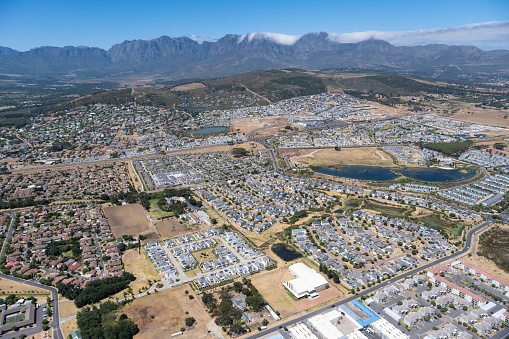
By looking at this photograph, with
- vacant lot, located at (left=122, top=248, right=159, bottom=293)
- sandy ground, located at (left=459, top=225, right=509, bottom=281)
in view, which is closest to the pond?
vacant lot, located at (left=122, top=248, right=159, bottom=293)

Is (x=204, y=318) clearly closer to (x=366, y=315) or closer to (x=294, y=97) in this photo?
(x=366, y=315)

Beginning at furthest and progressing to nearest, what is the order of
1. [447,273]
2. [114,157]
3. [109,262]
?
[114,157] < [109,262] < [447,273]

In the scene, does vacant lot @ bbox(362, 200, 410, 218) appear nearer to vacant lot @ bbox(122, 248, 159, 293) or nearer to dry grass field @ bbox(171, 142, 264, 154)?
vacant lot @ bbox(122, 248, 159, 293)

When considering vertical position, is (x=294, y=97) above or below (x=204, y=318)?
above

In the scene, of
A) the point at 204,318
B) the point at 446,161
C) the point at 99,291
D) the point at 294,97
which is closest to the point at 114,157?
the point at 99,291

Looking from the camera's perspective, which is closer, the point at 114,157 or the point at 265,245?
the point at 265,245
